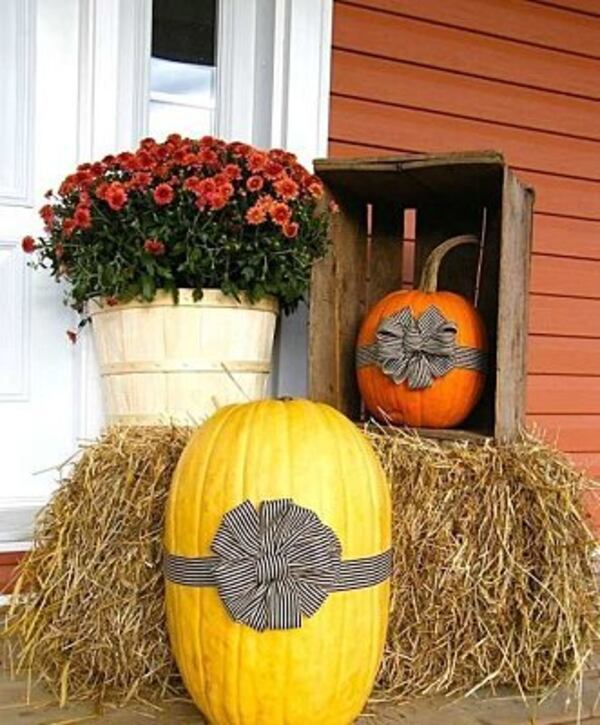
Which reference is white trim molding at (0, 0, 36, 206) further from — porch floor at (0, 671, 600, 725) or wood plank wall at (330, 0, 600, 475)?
porch floor at (0, 671, 600, 725)

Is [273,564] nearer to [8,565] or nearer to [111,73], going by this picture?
[8,565]

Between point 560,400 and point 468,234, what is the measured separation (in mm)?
914

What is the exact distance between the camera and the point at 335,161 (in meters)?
1.78

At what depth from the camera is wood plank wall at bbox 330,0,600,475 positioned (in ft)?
7.56

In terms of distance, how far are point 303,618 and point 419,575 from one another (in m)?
0.37

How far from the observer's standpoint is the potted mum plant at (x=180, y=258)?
163 centimetres

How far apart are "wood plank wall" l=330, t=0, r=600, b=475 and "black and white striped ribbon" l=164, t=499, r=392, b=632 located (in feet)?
4.40

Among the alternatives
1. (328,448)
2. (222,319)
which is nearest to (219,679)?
(328,448)

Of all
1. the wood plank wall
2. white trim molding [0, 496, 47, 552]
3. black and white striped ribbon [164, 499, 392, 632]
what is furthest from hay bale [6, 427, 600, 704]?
the wood plank wall

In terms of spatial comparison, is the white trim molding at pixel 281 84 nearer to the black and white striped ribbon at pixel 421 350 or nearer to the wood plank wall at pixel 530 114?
the wood plank wall at pixel 530 114

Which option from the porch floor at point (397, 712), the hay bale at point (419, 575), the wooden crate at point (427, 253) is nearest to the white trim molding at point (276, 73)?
the wooden crate at point (427, 253)

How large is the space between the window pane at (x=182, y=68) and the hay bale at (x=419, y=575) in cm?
103

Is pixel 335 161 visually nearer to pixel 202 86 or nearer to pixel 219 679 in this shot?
pixel 202 86

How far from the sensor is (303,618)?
3.98ft
